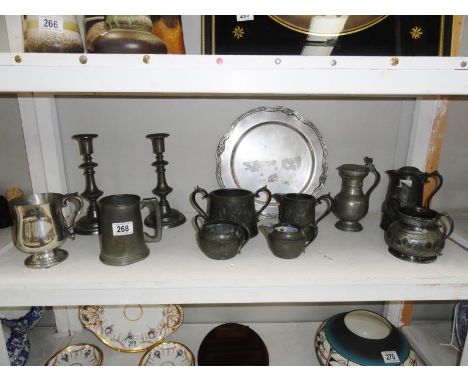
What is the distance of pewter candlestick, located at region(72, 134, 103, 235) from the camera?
0.82m

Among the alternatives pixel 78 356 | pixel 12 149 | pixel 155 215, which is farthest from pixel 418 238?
pixel 12 149

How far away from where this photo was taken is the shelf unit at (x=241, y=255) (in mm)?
542

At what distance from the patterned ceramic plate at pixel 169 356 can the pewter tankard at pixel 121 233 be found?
42 cm

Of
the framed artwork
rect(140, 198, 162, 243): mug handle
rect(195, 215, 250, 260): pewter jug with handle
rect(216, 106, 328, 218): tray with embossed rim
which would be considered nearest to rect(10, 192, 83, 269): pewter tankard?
rect(140, 198, 162, 243): mug handle

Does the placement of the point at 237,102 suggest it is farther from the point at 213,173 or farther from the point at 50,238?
the point at 50,238

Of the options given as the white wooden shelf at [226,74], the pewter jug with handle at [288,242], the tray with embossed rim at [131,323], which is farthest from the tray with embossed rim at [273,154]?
the tray with embossed rim at [131,323]

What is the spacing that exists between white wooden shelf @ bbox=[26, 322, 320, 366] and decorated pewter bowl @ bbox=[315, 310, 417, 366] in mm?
101

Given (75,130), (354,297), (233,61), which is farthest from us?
(75,130)

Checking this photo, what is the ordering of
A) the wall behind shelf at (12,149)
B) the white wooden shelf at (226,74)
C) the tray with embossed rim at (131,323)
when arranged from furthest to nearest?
1. the tray with embossed rim at (131,323)
2. the wall behind shelf at (12,149)
3. the white wooden shelf at (226,74)

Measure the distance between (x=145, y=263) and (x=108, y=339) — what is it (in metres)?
0.47

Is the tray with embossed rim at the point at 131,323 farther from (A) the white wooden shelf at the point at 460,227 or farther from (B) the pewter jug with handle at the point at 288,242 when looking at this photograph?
(A) the white wooden shelf at the point at 460,227

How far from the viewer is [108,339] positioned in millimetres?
980

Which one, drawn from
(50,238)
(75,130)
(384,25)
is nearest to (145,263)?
(50,238)

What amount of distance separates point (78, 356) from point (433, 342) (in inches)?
44.4
